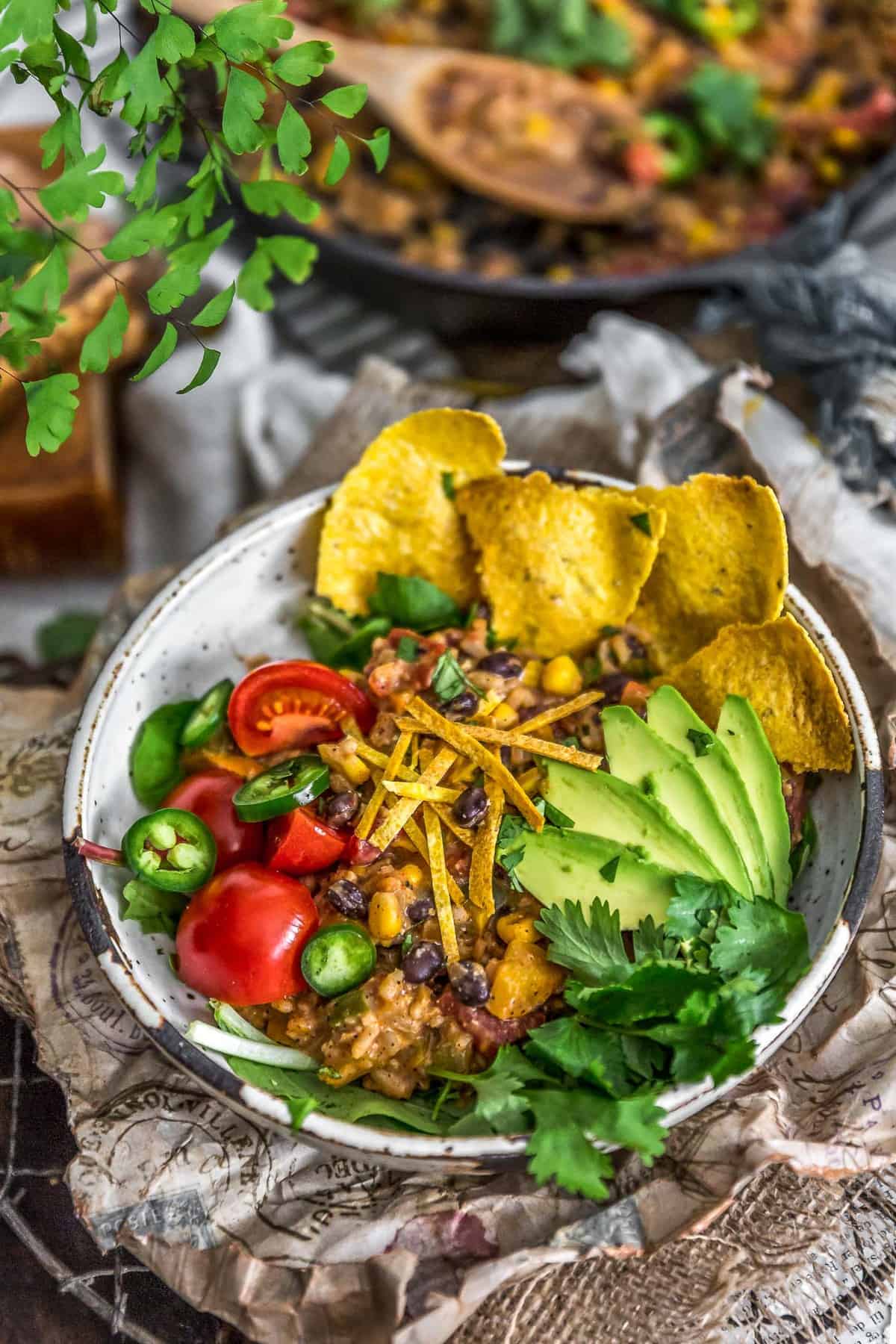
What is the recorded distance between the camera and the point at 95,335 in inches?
92.7

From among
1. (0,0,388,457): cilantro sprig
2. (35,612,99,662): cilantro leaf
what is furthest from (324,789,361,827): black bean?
(35,612,99,662): cilantro leaf

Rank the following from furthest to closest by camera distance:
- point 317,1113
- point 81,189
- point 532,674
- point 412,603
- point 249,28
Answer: point 412,603 → point 532,674 → point 317,1113 → point 249,28 → point 81,189

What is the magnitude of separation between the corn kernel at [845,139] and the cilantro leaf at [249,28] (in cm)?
351

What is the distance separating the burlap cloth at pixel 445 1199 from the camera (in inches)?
97.7

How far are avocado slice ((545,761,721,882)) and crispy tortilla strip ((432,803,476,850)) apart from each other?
7.6 inches

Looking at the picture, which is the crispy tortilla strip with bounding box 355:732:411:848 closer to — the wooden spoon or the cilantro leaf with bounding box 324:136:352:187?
the cilantro leaf with bounding box 324:136:352:187

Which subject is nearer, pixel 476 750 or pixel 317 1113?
pixel 317 1113

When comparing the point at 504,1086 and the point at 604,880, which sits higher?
the point at 604,880

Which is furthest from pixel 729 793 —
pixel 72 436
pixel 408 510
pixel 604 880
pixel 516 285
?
pixel 72 436

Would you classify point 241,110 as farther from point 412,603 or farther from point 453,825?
point 453,825

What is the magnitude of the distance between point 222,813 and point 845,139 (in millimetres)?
3972

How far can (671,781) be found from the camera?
266 centimetres

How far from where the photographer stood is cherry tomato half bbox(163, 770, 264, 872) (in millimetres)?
2904

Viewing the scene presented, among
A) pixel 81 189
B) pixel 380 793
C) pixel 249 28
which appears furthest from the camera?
pixel 380 793
